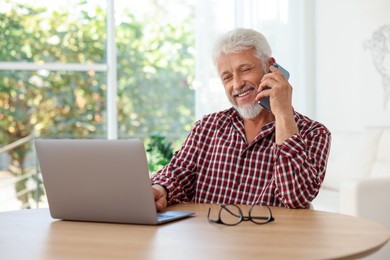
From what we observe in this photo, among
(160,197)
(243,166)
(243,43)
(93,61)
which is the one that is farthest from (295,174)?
(93,61)

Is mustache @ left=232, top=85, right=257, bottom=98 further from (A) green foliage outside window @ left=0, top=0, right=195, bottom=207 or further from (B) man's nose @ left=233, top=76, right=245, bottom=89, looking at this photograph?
(A) green foliage outside window @ left=0, top=0, right=195, bottom=207

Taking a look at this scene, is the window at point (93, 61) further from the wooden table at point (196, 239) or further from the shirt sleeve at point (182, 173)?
the wooden table at point (196, 239)

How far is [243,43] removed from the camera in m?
2.39

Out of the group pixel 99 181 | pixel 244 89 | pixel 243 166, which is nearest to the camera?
pixel 99 181

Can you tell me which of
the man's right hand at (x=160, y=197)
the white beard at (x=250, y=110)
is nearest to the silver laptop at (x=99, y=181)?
the man's right hand at (x=160, y=197)

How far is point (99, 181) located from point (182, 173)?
650 mm

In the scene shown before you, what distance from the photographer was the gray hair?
7.86 ft

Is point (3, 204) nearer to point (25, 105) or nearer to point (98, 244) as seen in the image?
point (25, 105)

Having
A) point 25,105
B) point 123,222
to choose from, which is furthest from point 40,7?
point 123,222

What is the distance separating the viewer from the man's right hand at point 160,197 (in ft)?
6.70

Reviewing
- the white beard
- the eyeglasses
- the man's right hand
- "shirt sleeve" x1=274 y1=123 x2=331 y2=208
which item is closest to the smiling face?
the white beard

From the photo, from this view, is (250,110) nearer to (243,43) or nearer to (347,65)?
(243,43)

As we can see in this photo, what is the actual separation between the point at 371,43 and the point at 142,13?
8.39 ft

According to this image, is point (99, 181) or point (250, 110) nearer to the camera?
point (99, 181)
